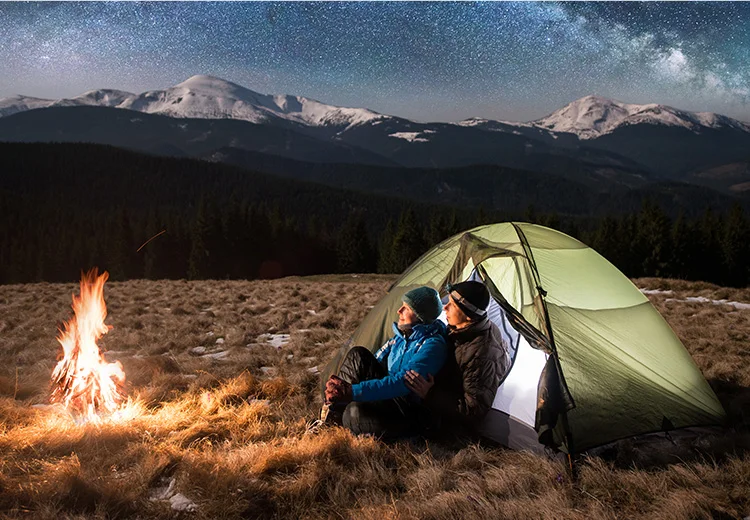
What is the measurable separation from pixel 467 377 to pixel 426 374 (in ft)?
2.20

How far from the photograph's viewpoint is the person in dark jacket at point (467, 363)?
4.81 meters

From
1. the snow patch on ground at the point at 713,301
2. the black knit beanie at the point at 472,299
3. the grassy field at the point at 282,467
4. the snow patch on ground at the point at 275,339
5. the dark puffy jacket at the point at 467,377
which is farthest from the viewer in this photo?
the snow patch on ground at the point at 713,301

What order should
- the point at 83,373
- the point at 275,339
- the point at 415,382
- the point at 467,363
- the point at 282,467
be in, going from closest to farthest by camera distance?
the point at 282,467 < the point at 415,382 < the point at 467,363 < the point at 83,373 < the point at 275,339

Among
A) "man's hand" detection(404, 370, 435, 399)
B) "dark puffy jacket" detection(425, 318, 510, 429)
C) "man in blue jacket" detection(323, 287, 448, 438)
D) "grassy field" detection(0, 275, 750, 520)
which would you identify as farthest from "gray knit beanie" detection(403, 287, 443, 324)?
"grassy field" detection(0, 275, 750, 520)

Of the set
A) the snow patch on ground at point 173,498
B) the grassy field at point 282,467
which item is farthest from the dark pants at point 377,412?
the snow patch on ground at point 173,498

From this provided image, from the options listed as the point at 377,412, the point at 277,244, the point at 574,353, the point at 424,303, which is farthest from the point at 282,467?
the point at 277,244

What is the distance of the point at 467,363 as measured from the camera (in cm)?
491

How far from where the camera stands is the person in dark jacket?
15.8 ft

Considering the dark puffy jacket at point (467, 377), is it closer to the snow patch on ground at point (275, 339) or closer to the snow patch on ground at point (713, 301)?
the snow patch on ground at point (275, 339)

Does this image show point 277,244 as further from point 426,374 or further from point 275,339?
point 426,374

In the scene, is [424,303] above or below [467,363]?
above

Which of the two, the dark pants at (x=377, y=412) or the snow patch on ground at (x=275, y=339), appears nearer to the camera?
the dark pants at (x=377, y=412)

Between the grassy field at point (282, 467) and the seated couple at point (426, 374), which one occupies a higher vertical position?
the seated couple at point (426, 374)

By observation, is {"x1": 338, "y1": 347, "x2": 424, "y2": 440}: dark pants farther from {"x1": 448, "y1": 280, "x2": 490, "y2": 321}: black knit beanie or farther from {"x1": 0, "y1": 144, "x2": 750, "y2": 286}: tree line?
{"x1": 0, "y1": 144, "x2": 750, "y2": 286}: tree line
